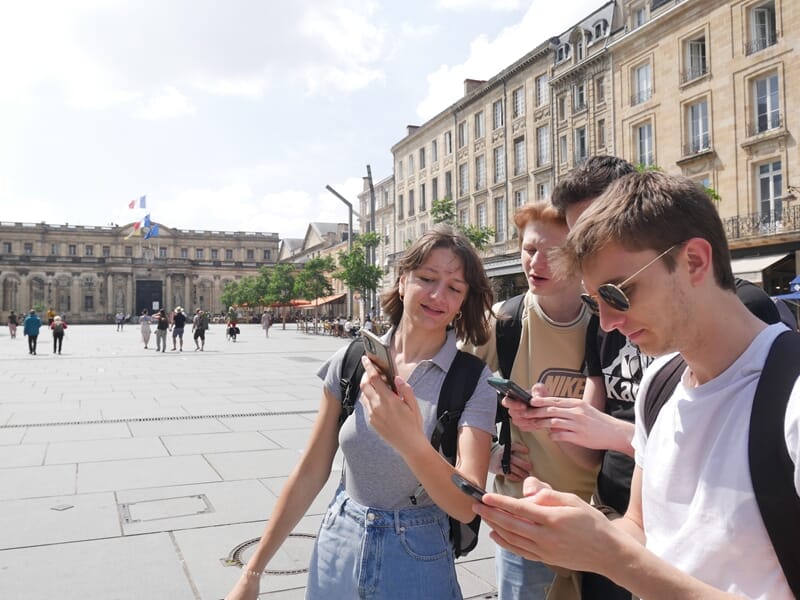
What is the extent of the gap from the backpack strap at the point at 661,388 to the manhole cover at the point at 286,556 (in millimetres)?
2789

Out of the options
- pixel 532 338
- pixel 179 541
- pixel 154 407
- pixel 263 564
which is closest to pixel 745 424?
pixel 532 338

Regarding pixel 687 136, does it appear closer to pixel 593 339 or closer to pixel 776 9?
pixel 776 9

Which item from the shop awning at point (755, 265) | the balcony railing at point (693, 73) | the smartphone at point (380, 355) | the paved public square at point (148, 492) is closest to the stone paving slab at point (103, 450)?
the paved public square at point (148, 492)

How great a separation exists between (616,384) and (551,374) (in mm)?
262

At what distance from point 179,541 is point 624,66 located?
2786 centimetres

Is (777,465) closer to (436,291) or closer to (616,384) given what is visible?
(616,384)

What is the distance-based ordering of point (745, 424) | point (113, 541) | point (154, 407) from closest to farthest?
point (745, 424) → point (113, 541) → point (154, 407)

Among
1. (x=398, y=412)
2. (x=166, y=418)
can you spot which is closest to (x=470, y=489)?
(x=398, y=412)

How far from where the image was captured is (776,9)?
20.4 metres

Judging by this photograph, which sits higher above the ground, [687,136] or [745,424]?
[687,136]

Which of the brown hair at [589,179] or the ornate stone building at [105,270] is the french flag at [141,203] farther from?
the brown hair at [589,179]

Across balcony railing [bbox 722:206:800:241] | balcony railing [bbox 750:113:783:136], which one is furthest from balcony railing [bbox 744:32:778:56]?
balcony railing [bbox 722:206:800:241]

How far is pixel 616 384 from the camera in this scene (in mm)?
2195

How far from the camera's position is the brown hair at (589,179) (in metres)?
2.19
